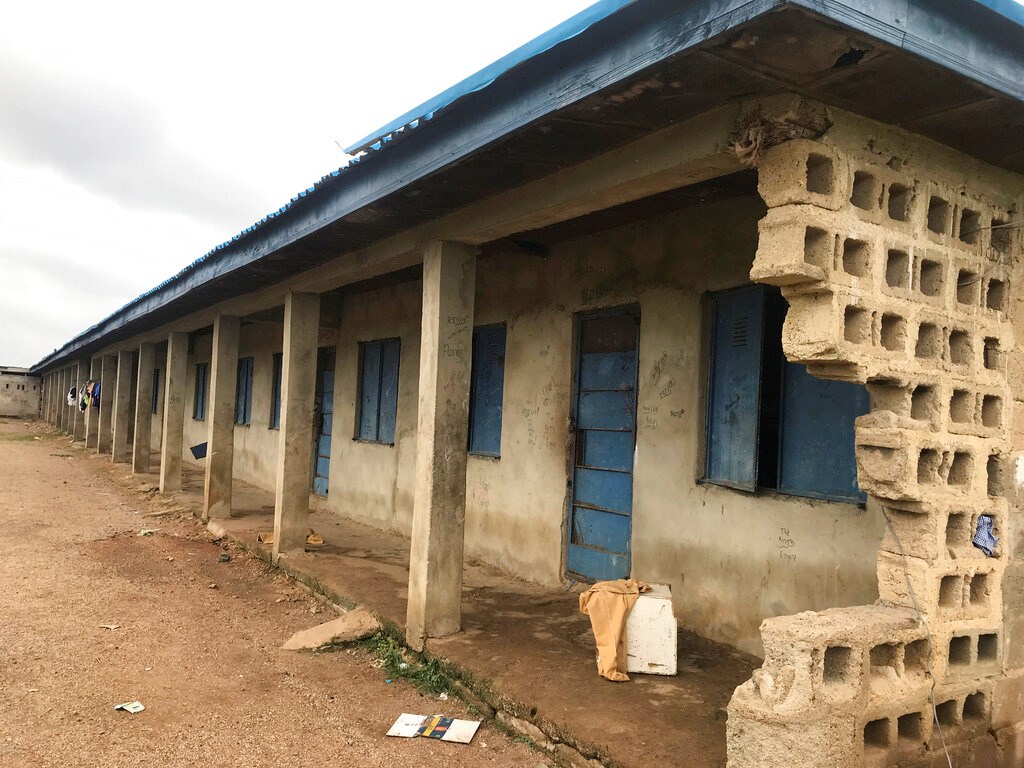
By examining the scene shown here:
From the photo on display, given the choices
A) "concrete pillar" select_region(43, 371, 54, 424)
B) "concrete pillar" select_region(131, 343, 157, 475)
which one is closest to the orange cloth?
"concrete pillar" select_region(131, 343, 157, 475)

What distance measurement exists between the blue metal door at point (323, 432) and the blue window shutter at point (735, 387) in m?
7.58

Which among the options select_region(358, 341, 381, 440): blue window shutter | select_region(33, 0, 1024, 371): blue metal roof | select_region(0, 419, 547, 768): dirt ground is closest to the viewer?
select_region(33, 0, 1024, 371): blue metal roof

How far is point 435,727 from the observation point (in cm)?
452

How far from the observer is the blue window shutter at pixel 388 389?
1015cm

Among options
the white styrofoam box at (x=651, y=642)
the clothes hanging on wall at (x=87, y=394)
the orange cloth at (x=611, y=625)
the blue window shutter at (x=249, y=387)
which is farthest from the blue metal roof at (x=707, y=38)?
the clothes hanging on wall at (x=87, y=394)

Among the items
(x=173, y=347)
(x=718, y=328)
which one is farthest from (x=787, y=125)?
(x=173, y=347)

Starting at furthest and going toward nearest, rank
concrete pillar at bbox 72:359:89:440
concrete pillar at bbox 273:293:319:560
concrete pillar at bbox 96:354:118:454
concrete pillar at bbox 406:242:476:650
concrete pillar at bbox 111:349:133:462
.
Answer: concrete pillar at bbox 72:359:89:440 < concrete pillar at bbox 96:354:118:454 < concrete pillar at bbox 111:349:133:462 < concrete pillar at bbox 273:293:319:560 < concrete pillar at bbox 406:242:476:650

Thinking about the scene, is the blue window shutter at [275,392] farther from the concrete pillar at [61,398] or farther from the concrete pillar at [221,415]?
the concrete pillar at [61,398]

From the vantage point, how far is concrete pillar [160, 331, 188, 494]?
1303 centimetres

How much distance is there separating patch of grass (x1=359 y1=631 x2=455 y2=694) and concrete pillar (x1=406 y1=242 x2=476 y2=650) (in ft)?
0.48

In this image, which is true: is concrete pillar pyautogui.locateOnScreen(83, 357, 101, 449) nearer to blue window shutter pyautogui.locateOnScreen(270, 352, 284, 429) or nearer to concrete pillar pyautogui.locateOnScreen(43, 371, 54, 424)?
blue window shutter pyautogui.locateOnScreen(270, 352, 284, 429)

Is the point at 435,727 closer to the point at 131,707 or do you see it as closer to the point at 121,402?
the point at 131,707

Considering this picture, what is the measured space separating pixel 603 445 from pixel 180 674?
12.2ft

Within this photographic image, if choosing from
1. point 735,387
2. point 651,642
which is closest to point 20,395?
point 735,387
